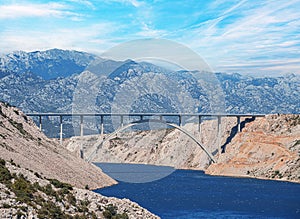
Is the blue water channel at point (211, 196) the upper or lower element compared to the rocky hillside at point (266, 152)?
lower

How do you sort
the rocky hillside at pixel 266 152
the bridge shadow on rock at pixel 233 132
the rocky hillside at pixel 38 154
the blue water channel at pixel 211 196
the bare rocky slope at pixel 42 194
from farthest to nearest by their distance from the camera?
the bridge shadow on rock at pixel 233 132 → the rocky hillside at pixel 266 152 → the rocky hillside at pixel 38 154 → the blue water channel at pixel 211 196 → the bare rocky slope at pixel 42 194

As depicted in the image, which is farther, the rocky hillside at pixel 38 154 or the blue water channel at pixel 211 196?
the rocky hillside at pixel 38 154

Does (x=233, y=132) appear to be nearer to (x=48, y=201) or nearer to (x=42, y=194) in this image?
(x=42, y=194)

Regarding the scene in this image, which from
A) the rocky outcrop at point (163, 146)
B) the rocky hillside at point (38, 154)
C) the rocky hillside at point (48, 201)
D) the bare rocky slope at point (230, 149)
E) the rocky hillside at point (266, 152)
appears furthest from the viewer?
the rocky outcrop at point (163, 146)

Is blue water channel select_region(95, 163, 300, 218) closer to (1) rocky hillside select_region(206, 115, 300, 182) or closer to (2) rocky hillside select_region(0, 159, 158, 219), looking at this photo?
(1) rocky hillside select_region(206, 115, 300, 182)

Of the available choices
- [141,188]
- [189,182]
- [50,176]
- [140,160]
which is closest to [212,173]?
[189,182]

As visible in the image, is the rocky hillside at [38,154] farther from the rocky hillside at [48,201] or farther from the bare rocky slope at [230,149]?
the bare rocky slope at [230,149]

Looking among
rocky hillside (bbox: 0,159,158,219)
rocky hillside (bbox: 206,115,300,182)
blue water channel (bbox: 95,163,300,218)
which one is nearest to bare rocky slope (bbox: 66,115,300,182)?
rocky hillside (bbox: 206,115,300,182)

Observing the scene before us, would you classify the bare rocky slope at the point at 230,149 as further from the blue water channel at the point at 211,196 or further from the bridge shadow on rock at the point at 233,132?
the blue water channel at the point at 211,196

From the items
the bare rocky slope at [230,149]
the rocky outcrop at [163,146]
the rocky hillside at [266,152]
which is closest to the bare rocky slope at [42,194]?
the bare rocky slope at [230,149]
